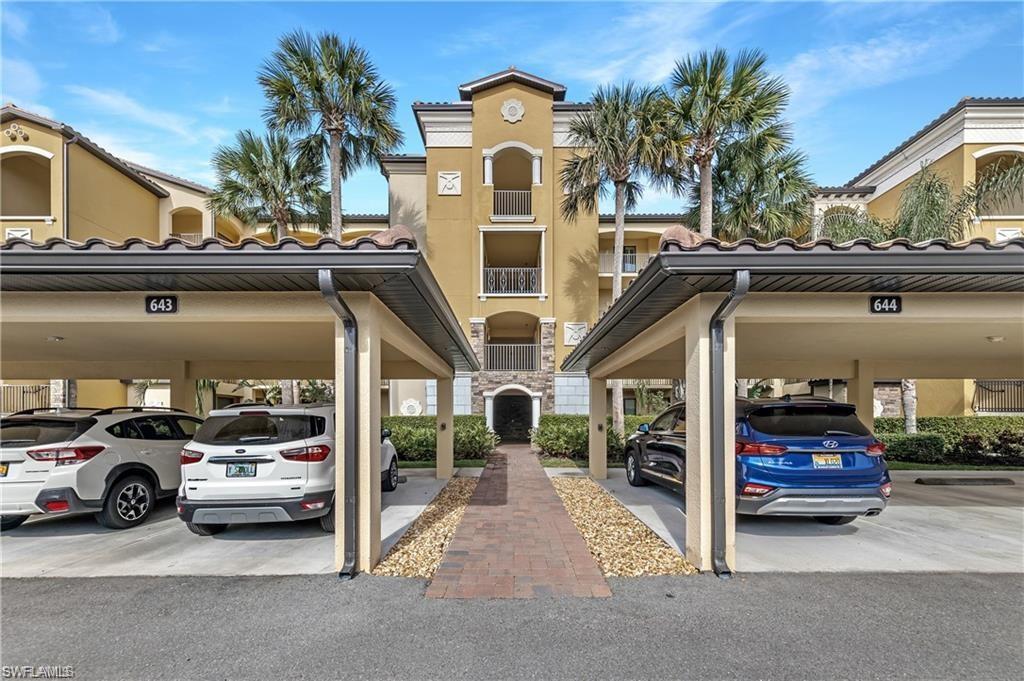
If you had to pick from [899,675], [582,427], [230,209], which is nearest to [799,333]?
[899,675]

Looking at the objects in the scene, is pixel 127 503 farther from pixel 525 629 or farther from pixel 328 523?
pixel 525 629

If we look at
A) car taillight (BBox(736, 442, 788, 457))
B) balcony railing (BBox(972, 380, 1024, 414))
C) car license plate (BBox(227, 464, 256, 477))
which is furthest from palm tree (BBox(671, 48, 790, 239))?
car license plate (BBox(227, 464, 256, 477))

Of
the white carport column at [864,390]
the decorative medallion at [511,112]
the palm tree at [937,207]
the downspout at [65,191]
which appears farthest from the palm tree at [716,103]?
the downspout at [65,191]

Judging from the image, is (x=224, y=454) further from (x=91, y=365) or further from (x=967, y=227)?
(x=967, y=227)

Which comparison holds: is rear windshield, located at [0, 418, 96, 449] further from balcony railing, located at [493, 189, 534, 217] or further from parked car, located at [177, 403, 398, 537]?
balcony railing, located at [493, 189, 534, 217]

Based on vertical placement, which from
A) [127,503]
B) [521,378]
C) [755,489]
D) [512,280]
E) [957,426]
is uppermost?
[512,280]

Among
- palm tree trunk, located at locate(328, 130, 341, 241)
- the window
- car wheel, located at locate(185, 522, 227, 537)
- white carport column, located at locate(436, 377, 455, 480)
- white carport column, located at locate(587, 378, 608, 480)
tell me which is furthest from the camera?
palm tree trunk, located at locate(328, 130, 341, 241)

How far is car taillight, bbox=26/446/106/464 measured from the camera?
5.80 meters

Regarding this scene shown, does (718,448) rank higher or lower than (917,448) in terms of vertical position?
higher

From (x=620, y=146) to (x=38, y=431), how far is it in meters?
14.8

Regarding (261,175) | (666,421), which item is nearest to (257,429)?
(666,421)

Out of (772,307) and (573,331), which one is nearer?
(772,307)

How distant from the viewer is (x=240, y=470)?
5.47 m

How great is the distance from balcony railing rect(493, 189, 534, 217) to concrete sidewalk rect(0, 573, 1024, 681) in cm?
1800
